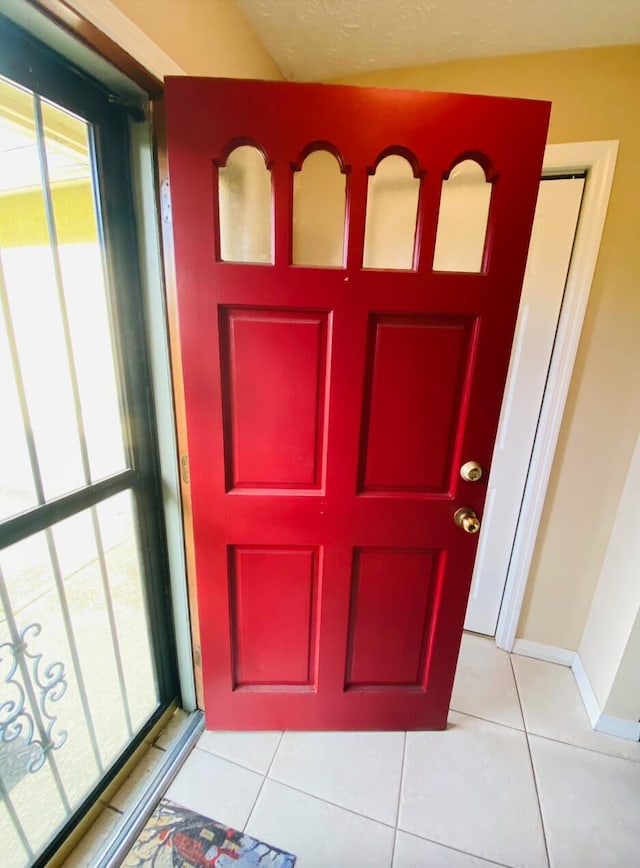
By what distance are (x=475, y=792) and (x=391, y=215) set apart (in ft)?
5.92

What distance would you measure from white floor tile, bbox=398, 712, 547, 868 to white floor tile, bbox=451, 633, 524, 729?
5 centimetres

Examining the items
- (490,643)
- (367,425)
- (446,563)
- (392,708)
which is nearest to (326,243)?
(367,425)

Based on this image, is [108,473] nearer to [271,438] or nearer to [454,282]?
[271,438]

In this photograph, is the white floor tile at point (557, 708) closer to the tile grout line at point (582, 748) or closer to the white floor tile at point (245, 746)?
the tile grout line at point (582, 748)

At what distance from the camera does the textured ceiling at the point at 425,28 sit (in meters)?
1.00

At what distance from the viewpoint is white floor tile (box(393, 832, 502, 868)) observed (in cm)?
99

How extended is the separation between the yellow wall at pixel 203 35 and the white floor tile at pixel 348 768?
2.10m

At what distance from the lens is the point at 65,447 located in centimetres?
88

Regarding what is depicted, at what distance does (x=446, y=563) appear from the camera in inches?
45.2

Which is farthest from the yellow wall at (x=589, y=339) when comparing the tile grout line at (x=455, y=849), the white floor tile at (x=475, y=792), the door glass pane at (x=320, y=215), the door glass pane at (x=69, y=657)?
the door glass pane at (x=69, y=657)

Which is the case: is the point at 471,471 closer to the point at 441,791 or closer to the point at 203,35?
the point at 441,791

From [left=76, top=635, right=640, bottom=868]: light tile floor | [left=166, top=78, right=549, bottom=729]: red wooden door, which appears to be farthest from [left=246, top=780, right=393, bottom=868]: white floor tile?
[left=166, top=78, right=549, bottom=729]: red wooden door

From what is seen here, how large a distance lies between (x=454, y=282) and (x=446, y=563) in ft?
2.77

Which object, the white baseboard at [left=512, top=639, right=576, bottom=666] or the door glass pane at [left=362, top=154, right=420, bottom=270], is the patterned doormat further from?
the door glass pane at [left=362, top=154, right=420, bottom=270]
